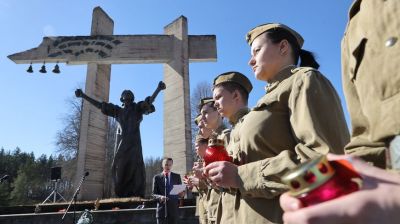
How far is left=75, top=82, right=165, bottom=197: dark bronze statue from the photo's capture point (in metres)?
9.54

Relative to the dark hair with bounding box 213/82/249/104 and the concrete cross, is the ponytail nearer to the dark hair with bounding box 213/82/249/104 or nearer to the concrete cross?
the dark hair with bounding box 213/82/249/104

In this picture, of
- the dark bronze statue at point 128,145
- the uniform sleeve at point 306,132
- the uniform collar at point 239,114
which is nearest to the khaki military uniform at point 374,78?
the uniform sleeve at point 306,132

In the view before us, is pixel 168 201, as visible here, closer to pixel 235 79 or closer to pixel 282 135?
pixel 235 79

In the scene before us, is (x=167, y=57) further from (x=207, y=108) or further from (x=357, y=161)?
(x=357, y=161)

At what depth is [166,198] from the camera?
240 inches

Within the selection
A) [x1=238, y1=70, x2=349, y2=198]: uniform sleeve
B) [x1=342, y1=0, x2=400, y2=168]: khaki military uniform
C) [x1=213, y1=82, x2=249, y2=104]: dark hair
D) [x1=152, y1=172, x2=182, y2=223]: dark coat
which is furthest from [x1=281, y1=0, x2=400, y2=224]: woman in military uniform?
[x1=152, y1=172, x2=182, y2=223]: dark coat

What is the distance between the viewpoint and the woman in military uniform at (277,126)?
1.26m

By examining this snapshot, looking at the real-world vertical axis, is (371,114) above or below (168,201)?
above

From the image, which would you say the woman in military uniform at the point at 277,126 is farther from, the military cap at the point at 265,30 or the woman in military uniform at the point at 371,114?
the woman in military uniform at the point at 371,114

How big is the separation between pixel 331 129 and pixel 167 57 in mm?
11981

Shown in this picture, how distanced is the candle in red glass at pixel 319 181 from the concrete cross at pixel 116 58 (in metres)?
11.2

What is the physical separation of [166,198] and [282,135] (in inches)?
195

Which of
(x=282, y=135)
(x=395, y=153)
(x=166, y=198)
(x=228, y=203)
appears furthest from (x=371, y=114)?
(x=166, y=198)

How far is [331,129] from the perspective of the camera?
1.25 metres
